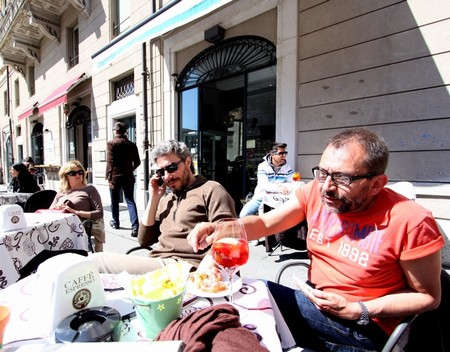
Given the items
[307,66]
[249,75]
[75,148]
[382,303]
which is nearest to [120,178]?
[249,75]

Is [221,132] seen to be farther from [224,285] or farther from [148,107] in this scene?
[224,285]

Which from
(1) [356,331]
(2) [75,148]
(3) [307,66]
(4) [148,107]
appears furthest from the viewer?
(2) [75,148]

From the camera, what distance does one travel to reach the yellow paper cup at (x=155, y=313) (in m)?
0.76

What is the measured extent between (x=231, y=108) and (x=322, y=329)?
541cm

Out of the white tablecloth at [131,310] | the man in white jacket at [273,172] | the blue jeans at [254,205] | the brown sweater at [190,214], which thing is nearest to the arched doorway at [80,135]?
the blue jeans at [254,205]

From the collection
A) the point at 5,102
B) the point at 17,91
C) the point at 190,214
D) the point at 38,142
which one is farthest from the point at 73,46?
the point at 5,102

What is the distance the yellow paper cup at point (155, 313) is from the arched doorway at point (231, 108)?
4595mm

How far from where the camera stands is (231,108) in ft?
20.3

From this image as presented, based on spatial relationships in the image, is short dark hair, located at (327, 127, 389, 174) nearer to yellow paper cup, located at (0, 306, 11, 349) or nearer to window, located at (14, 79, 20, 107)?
yellow paper cup, located at (0, 306, 11, 349)

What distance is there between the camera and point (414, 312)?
109cm

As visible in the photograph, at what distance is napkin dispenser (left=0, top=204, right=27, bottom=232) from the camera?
200 centimetres

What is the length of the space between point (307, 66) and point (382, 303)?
3.93 m

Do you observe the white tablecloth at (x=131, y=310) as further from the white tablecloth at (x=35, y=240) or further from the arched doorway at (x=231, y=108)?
the arched doorway at (x=231, y=108)

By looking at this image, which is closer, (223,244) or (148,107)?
(223,244)
